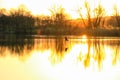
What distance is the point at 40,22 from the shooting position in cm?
7681

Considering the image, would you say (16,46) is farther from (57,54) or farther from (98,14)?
(98,14)

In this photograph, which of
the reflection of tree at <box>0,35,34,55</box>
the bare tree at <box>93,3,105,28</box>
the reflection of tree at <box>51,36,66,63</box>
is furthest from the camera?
the bare tree at <box>93,3,105,28</box>

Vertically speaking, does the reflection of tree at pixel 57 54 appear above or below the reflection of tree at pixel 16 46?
below

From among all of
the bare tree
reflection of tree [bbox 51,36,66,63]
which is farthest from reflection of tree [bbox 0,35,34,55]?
the bare tree

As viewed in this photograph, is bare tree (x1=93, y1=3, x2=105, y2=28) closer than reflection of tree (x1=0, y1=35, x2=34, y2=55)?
No

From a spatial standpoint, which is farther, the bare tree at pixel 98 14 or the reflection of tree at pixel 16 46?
the bare tree at pixel 98 14

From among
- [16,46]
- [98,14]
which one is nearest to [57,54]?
[16,46]

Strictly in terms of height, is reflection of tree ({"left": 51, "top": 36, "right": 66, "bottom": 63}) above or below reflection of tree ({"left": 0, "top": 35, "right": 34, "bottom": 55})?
below

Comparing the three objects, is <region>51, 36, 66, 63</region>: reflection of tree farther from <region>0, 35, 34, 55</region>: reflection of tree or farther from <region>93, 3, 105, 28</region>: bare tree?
<region>93, 3, 105, 28</region>: bare tree

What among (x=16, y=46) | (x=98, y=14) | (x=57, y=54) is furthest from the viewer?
(x=98, y=14)

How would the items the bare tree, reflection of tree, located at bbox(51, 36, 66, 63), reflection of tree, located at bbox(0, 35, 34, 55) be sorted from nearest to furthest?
1. reflection of tree, located at bbox(51, 36, 66, 63)
2. reflection of tree, located at bbox(0, 35, 34, 55)
3. the bare tree

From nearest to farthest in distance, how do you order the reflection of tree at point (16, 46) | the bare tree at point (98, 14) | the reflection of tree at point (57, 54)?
the reflection of tree at point (57, 54) < the reflection of tree at point (16, 46) < the bare tree at point (98, 14)

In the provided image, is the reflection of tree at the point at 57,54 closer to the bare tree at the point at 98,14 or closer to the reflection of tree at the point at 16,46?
the reflection of tree at the point at 16,46

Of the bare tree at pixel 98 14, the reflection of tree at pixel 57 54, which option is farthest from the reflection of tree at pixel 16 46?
the bare tree at pixel 98 14
